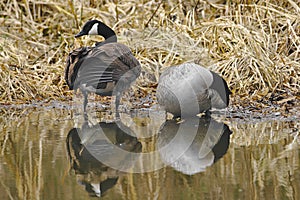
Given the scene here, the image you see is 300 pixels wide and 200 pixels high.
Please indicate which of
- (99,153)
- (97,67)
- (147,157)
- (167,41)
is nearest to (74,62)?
(97,67)

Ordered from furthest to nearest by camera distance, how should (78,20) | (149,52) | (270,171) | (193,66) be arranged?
(78,20)
(149,52)
(193,66)
(270,171)

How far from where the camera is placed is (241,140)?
4625mm

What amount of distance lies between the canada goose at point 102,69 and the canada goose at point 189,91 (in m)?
0.49

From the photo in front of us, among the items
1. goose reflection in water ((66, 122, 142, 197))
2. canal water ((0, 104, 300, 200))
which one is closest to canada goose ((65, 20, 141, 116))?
canal water ((0, 104, 300, 200))

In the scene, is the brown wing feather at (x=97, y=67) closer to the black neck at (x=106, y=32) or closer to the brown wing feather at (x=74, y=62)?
the brown wing feather at (x=74, y=62)

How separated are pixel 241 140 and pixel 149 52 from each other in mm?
3082

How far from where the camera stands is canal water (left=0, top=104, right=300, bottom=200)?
3.40m

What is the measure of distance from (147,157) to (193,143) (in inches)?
21.1

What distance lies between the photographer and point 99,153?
434 cm

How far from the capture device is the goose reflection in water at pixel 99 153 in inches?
143

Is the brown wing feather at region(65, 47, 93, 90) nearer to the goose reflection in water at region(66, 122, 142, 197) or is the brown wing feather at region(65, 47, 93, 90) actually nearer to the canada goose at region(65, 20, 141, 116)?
the canada goose at region(65, 20, 141, 116)

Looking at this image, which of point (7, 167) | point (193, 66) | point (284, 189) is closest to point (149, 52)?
point (193, 66)

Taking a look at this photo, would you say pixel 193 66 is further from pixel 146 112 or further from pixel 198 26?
pixel 198 26

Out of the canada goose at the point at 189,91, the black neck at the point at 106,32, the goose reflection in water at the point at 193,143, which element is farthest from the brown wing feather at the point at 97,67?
the black neck at the point at 106,32
